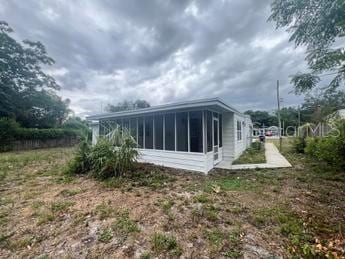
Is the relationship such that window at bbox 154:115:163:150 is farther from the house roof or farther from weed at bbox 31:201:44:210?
weed at bbox 31:201:44:210

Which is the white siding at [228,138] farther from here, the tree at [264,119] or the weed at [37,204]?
the tree at [264,119]

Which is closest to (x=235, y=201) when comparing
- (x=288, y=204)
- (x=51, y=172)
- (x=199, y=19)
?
(x=288, y=204)

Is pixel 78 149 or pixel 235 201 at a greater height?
pixel 78 149

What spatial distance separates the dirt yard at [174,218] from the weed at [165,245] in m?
0.01

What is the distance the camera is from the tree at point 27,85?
1659 centimetres

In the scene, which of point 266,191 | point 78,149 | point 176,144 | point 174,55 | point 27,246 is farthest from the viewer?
point 174,55

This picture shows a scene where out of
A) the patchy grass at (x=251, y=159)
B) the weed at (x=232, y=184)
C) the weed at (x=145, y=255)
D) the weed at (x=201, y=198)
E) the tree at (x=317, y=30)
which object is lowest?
the weed at (x=145, y=255)

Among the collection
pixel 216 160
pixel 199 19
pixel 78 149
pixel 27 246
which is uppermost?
pixel 199 19

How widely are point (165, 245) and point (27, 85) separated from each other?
2315cm

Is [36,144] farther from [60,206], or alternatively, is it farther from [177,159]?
[60,206]

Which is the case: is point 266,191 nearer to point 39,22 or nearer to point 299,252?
point 299,252

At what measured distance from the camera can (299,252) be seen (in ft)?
7.06

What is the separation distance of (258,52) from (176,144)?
7.91m

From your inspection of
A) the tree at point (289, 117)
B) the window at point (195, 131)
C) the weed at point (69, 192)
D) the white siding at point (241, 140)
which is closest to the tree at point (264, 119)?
the tree at point (289, 117)
